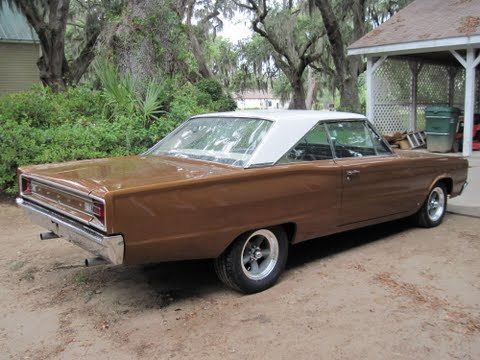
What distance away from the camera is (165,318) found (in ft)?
13.0

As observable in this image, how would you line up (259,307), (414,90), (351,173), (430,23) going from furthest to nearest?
1. (414,90)
2. (430,23)
3. (351,173)
4. (259,307)

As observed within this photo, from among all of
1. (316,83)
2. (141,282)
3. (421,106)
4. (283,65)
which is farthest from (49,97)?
(316,83)

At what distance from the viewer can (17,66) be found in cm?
2070

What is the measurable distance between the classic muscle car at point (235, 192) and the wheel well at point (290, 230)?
0.04 ft

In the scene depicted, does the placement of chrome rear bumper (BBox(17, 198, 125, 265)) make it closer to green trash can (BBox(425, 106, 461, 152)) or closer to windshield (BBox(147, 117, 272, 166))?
windshield (BBox(147, 117, 272, 166))

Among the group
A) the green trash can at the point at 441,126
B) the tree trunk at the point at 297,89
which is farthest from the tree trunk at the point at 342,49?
the tree trunk at the point at 297,89

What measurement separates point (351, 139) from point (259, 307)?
2248 millimetres

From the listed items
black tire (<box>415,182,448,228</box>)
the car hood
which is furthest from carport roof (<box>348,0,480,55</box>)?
the car hood

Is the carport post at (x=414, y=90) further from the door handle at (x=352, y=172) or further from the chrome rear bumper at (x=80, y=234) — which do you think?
the chrome rear bumper at (x=80, y=234)

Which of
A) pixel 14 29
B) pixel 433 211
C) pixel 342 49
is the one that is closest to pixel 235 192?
pixel 433 211

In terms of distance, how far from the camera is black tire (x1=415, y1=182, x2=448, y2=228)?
632cm

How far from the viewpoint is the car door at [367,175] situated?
515cm

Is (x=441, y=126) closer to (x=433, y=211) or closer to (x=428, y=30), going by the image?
(x=428, y=30)

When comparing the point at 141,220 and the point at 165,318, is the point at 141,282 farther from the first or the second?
the point at 141,220
